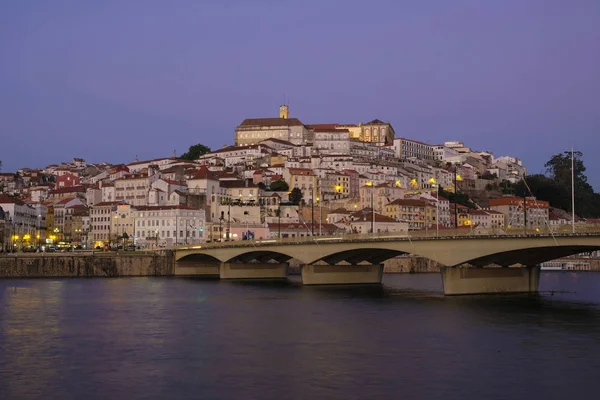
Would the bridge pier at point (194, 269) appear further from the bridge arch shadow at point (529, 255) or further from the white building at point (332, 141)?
the white building at point (332, 141)

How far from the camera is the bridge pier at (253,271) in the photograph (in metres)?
76.7

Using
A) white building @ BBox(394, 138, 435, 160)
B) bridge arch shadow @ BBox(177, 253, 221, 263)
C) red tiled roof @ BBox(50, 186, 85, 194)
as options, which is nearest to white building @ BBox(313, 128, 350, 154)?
white building @ BBox(394, 138, 435, 160)

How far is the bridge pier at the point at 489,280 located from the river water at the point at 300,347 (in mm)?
1160

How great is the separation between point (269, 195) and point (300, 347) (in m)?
93.7

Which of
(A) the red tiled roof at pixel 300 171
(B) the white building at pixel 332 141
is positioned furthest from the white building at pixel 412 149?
(A) the red tiled roof at pixel 300 171

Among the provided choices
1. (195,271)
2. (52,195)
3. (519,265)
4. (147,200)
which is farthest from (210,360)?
(52,195)

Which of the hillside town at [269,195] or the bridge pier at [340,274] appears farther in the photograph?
the hillside town at [269,195]

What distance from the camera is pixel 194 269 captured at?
8525 cm

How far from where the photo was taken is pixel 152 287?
6372 cm

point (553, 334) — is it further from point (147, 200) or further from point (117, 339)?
point (147, 200)

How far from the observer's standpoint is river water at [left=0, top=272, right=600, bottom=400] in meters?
23.9

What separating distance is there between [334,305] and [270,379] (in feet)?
73.3

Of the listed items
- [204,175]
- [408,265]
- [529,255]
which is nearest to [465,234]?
[529,255]

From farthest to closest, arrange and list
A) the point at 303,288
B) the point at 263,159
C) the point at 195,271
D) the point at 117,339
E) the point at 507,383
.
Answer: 1. the point at 263,159
2. the point at 195,271
3. the point at 303,288
4. the point at 117,339
5. the point at 507,383
